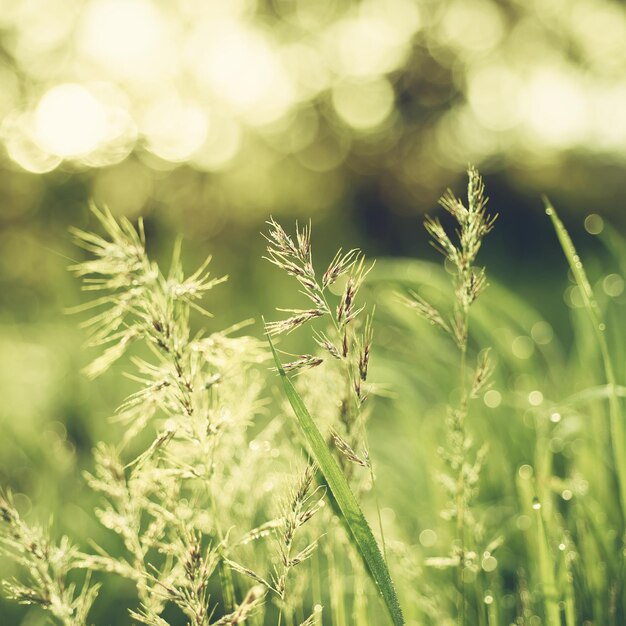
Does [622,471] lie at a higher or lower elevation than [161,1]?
lower

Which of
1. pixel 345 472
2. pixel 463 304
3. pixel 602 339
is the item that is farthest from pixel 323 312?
pixel 602 339

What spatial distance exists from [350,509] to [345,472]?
279 mm

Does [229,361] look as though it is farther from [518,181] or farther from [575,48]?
[575,48]

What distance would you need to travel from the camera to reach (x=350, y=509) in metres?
0.91

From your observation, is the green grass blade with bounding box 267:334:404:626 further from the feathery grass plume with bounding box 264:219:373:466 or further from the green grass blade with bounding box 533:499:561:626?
the green grass blade with bounding box 533:499:561:626

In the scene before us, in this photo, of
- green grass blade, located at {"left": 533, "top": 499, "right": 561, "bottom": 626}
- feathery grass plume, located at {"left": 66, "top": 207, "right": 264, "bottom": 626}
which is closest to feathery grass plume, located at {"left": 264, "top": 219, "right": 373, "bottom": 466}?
feathery grass plume, located at {"left": 66, "top": 207, "right": 264, "bottom": 626}

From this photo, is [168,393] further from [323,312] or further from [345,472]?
[345,472]

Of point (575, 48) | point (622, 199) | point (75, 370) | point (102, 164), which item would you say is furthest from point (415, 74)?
point (75, 370)

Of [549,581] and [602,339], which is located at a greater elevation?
[602,339]

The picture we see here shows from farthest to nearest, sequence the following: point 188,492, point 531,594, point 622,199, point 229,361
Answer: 1. point 622,199
2. point 188,492
3. point 531,594
4. point 229,361

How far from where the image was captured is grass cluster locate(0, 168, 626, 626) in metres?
0.91

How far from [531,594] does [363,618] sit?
42cm

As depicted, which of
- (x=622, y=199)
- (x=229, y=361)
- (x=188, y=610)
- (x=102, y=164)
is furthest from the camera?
(x=622, y=199)

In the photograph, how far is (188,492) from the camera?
2.68 m
